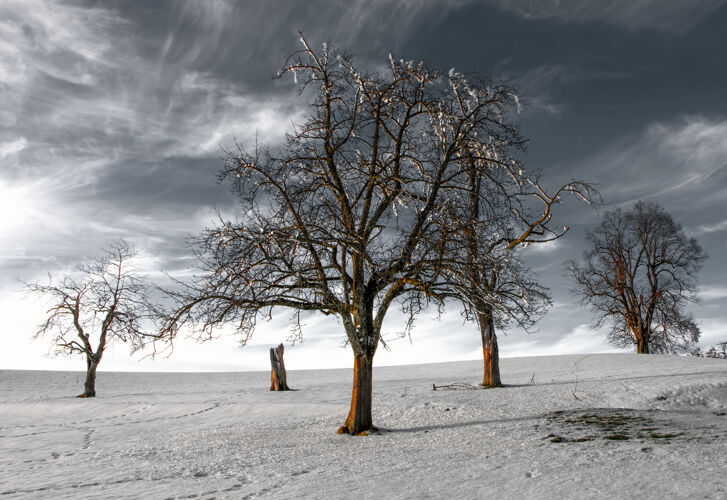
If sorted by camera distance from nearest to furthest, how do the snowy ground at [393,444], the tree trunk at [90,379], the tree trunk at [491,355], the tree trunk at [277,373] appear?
the snowy ground at [393,444] < the tree trunk at [491,355] < the tree trunk at [277,373] < the tree trunk at [90,379]

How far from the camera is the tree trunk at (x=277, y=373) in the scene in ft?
75.5

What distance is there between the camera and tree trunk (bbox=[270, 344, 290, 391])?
2302 centimetres

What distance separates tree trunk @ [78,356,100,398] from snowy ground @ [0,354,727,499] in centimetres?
348

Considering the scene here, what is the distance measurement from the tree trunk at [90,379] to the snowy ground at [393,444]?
137 inches

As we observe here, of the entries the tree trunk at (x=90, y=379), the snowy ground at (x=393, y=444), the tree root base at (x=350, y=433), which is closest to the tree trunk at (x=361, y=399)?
the tree root base at (x=350, y=433)

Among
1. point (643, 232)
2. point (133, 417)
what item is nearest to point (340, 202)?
point (133, 417)

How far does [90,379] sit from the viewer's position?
24.8 metres

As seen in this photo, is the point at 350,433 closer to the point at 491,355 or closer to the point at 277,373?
the point at 491,355

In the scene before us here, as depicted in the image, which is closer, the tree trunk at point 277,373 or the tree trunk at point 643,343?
the tree trunk at point 277,373

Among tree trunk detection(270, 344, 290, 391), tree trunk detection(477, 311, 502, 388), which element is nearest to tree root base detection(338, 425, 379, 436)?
tree trunk detection(477, 311, 502, 388)

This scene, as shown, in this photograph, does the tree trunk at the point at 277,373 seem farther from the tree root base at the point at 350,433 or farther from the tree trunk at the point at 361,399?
the tree trunk at the point at 361,399

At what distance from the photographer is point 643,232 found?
28.9 m

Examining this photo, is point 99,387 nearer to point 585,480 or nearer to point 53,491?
point 53,491

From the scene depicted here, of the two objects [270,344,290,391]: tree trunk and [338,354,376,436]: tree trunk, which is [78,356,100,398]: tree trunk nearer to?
[270,344,290,391]: tree trunk
